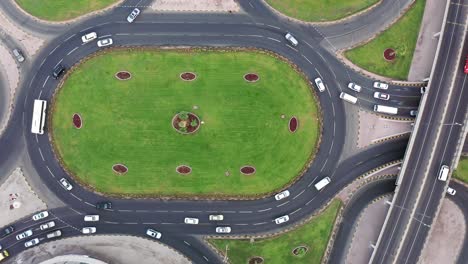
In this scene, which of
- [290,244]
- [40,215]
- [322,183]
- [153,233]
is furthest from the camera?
[40,215]

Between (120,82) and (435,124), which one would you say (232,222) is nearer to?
(120,82)

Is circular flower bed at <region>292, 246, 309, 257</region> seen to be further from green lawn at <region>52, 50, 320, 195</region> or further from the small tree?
the small tree

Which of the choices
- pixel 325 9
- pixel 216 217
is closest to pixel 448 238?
pixel 216 217

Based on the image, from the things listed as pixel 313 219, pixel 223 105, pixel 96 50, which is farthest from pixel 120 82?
pixel 313 219

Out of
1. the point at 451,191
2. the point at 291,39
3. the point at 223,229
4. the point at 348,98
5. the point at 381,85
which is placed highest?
the point at 291,39

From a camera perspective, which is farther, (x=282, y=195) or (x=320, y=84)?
(x=320, y=84)

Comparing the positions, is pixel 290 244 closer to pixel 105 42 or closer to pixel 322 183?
pixel 322 183

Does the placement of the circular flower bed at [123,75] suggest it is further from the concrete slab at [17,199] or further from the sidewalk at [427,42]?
the sidewalk at [427,42]
